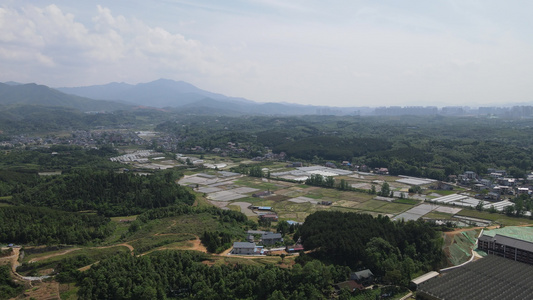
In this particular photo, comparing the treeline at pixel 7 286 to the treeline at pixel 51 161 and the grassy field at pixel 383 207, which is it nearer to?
the grassy field at pixel 383 207

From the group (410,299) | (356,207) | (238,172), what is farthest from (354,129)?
(410,299)

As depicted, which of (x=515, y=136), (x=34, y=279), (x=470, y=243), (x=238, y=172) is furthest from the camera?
(x=515, y=136)

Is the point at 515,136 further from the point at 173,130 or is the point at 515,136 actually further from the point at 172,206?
the point at 173,130

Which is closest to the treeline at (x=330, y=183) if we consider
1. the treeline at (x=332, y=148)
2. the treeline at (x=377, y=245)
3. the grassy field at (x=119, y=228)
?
the treeline at (x=377, y=245)

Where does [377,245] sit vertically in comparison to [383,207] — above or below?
above

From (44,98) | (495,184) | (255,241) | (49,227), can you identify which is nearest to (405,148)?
(495,184)

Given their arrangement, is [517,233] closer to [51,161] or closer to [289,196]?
[289,196]
